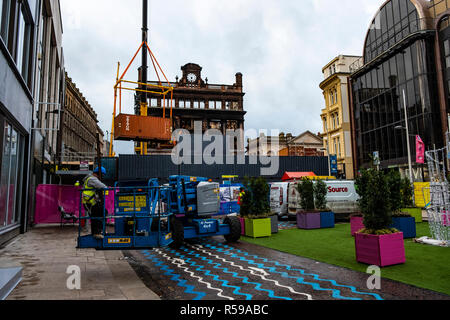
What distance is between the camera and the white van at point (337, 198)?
49.6 feet

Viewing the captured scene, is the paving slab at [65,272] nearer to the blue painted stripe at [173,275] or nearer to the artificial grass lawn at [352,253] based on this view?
the blue painted stripe at [173,275]

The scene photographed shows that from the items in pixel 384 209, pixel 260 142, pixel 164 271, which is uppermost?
pixel 260 142

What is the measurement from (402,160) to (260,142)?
42436mm

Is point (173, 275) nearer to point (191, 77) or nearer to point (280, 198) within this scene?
point (280, 198)

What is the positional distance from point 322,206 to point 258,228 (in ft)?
12.7

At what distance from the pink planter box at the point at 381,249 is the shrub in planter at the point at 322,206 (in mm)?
6344

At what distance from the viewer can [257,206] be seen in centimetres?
1134

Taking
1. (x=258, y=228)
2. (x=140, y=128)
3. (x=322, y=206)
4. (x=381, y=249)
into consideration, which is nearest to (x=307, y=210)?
(x=322, y=206)

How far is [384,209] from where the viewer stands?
263 inches

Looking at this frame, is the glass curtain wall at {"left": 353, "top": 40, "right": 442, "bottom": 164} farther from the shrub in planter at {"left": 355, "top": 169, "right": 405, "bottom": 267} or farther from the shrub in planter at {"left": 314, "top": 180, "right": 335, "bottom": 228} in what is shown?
the shrub in planter at {"left": 355, "top": 169, "right": 405, "bottom": 267}

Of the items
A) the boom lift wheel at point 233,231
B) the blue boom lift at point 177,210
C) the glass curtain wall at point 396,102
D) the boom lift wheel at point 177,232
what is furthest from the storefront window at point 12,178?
the glass curtain wall at point 396,102

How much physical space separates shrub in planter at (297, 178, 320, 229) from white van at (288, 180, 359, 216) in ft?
5.16
